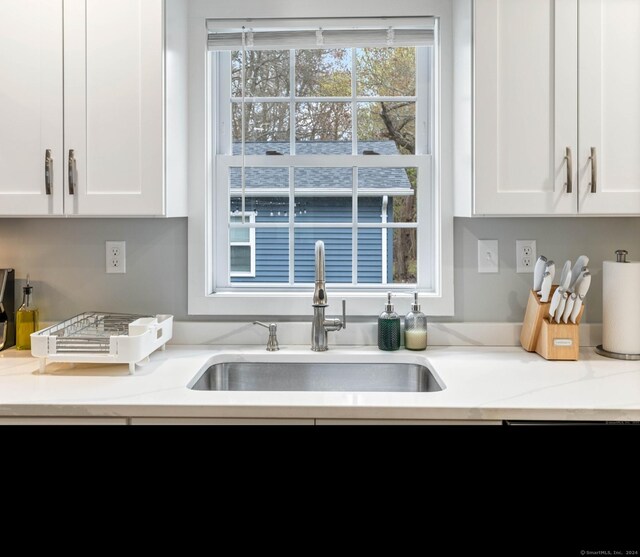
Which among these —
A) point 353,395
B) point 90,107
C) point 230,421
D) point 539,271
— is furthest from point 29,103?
point 539,271

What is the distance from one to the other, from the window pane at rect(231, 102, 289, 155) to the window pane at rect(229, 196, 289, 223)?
18 centimetres

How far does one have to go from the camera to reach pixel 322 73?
2357mm

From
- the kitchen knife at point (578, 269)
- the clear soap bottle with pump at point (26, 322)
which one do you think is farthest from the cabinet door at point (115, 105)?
the kitchen knife at point (578, 269)

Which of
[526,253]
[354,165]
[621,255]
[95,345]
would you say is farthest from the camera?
[354,165]

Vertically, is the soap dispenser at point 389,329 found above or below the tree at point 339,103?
below

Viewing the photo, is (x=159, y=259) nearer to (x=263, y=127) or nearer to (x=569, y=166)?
(x=263, y=127)

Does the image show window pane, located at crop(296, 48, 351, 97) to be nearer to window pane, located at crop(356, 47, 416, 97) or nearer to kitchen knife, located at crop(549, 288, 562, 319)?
window pane, located at crop(356, 47, 416, 97)

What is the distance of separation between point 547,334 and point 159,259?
140cm

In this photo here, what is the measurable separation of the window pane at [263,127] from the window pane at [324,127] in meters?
0.06

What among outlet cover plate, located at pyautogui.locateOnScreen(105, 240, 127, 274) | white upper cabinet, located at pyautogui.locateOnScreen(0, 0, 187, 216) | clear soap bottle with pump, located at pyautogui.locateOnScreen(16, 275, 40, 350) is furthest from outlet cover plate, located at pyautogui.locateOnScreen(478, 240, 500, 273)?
clear soap bottle with pump, located at pyautogui.locateOnScreen(16, 275, 40, 350)

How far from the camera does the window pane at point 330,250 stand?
2.38 m

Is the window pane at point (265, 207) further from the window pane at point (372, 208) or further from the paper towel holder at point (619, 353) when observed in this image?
the paper towel holder at point (619, 353)

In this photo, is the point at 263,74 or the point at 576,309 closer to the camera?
the point at 576,309
